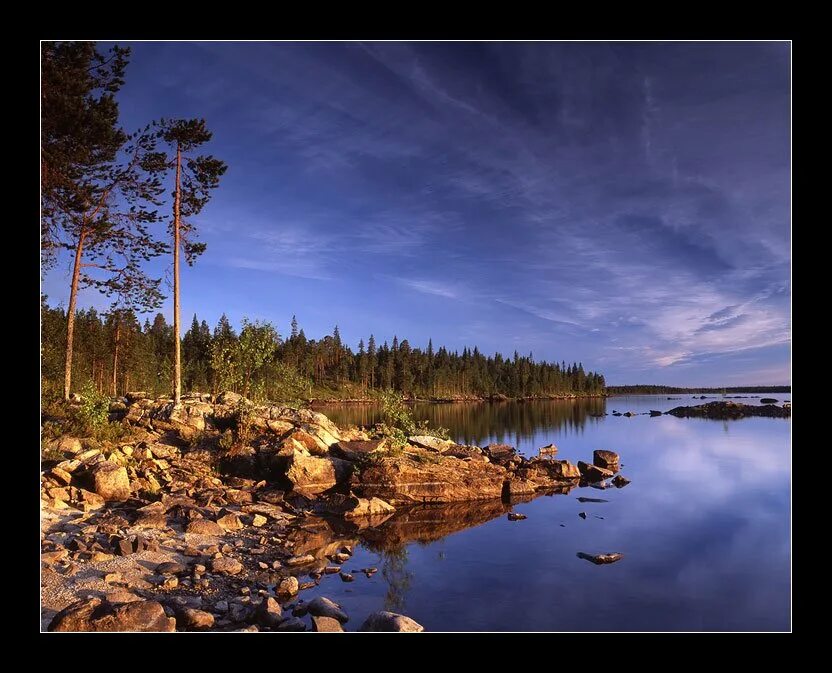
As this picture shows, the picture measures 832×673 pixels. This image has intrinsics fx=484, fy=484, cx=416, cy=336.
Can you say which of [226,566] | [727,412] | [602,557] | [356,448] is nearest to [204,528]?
[226,566]

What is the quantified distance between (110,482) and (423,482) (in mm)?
11919

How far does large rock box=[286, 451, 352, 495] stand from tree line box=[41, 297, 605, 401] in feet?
21.5

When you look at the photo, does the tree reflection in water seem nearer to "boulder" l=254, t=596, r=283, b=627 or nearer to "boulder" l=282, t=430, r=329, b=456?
"boulder" l=254, t=596, r=283, b=627

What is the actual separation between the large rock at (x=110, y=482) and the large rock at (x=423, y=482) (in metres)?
8.69

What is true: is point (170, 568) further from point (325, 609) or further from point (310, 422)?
point (310, 422)

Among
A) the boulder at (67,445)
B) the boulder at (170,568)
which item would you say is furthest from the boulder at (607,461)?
the boulder at (67,445)

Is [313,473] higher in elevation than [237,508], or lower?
higher

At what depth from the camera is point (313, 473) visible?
21.2 metres

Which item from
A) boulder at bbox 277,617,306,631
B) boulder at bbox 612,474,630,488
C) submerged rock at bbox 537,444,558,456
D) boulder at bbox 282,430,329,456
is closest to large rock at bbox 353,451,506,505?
boulder at bbox 282,430,329,456
